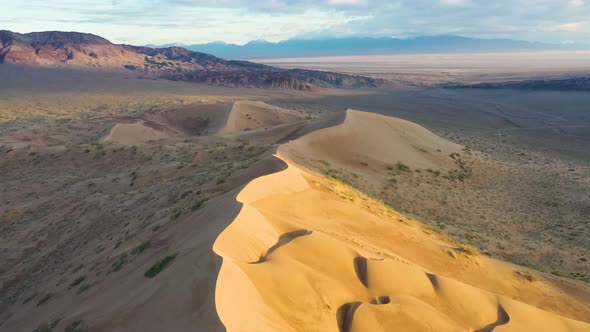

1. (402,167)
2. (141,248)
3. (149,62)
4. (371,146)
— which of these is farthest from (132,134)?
(149,62)

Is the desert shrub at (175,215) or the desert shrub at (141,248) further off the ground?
the desert shrub at (175,215)

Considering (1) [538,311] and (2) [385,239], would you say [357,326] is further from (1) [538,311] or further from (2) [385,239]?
(2) [385,239]

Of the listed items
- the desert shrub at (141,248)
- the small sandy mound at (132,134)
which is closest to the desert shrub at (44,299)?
the desert shrub at (141,248)

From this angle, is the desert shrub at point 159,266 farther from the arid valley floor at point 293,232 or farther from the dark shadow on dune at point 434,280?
the dark shadow on dune at point 434,280

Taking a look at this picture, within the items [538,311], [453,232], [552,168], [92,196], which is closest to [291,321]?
[538,311]

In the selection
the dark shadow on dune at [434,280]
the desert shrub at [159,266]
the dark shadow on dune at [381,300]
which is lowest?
the dark shadow on dune at [434,280]

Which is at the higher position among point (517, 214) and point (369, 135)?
point (369, 135)
